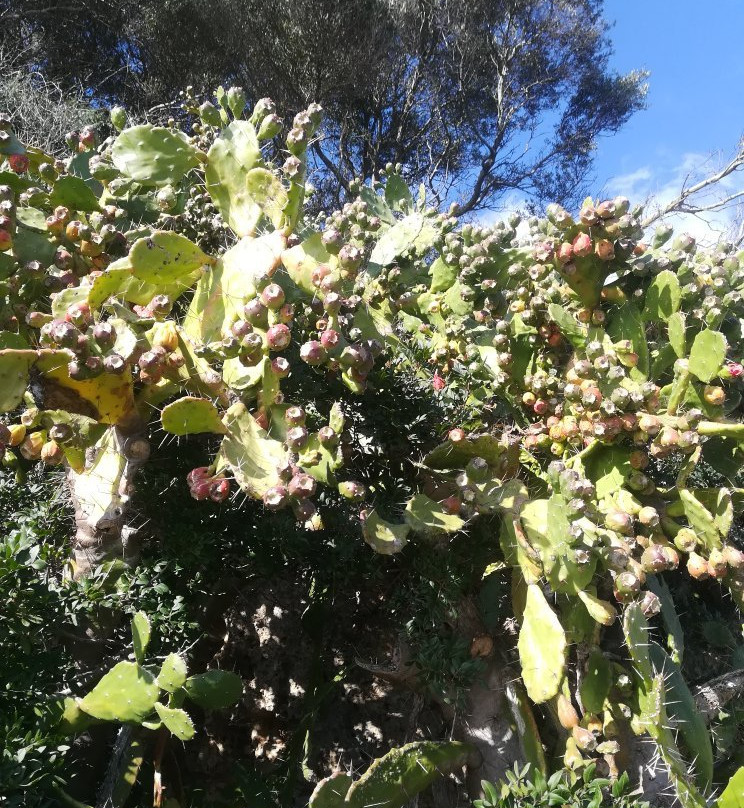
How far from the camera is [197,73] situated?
7176 millimetres

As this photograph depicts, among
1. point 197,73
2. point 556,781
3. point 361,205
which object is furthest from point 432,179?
point 556,781

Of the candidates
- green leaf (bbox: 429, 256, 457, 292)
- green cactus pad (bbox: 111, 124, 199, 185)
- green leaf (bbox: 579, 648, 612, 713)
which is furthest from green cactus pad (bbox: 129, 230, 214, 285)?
green leaf (bbox: 579, 648, 612, 713)

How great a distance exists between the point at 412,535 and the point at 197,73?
6967mm

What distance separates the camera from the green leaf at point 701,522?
1.43m

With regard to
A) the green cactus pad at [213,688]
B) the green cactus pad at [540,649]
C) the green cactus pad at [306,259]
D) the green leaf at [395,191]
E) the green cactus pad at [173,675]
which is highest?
the green leaf at [395,191]

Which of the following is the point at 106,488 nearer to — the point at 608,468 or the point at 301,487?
the point at 301,487

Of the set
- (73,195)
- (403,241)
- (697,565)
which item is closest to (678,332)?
(697,565)

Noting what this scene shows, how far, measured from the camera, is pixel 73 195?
156cm

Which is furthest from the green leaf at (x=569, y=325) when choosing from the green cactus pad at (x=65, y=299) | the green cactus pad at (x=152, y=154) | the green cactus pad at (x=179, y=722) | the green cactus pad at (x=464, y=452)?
the green cactus pad at (x=179, y=722)

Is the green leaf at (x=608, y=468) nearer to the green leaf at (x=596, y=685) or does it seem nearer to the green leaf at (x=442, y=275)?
the green leaf at (x=596, y=685)

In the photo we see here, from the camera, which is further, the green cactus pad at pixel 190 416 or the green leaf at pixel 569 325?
the green leaf at pixel 569 325

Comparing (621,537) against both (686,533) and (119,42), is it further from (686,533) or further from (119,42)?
(119,42)

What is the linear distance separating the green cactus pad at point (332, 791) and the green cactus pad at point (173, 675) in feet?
1.03

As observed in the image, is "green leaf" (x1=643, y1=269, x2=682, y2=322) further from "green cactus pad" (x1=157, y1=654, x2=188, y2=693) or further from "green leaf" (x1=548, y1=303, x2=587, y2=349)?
"green cactus pad" (x1=157, y1=654, x2=188, y2=693)
